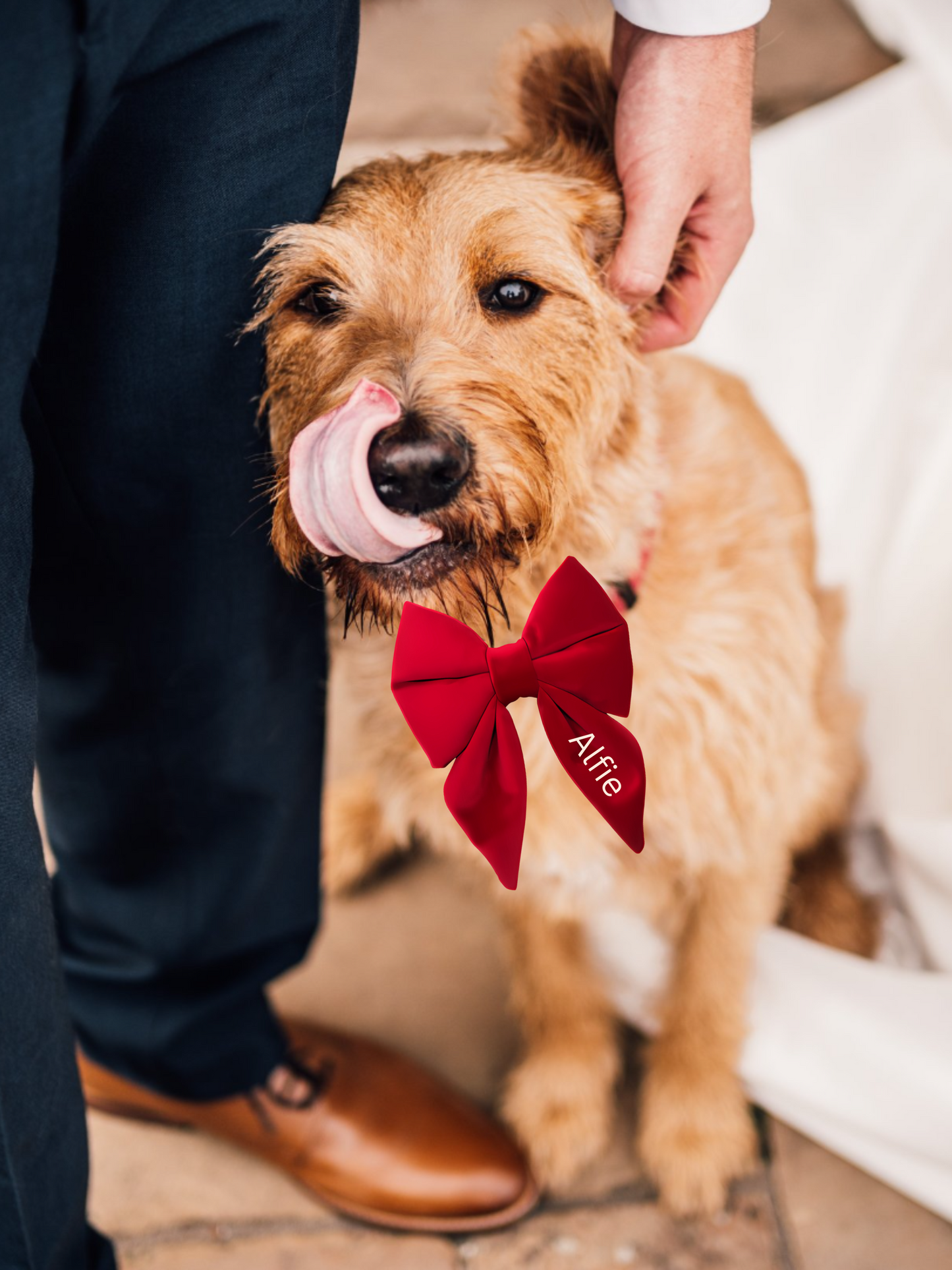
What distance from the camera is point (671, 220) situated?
123 centimetres

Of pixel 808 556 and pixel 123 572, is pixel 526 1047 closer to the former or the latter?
pixel 808 556

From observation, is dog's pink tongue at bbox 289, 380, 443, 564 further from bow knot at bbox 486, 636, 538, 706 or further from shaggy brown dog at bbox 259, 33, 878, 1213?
bow knot at bbox 486, 636, 538, 706

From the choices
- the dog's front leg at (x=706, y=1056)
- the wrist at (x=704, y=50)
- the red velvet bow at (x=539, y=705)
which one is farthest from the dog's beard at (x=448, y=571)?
the dog's front leg at (x=706, y=1056)

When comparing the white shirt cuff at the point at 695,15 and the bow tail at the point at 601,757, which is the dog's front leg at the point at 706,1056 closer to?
the bow tail at the point at 601,757

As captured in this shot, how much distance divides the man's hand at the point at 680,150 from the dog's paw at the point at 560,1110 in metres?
1.28

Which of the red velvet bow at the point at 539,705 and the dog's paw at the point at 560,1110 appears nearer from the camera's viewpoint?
the red velvet bow at the point at 539,705

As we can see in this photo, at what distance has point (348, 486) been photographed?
99cm

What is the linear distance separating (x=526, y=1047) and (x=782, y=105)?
330 centimetres

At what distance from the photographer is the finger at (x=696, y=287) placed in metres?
1.31

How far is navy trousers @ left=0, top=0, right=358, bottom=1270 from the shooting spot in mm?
966

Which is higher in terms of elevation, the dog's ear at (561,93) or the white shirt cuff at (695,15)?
the white shirt cuff at (695,15)

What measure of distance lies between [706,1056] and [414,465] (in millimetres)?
1238

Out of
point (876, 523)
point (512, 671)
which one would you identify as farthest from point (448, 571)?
point (876, 523)

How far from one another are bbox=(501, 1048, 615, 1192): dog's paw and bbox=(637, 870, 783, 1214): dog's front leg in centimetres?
8
